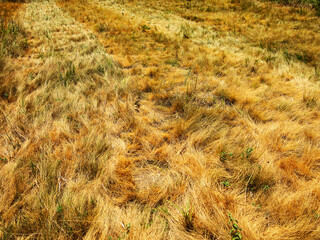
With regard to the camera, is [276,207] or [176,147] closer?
[276,207]

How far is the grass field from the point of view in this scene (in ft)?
3.45

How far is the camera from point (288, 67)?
3213 millimetres

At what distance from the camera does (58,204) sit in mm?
1093

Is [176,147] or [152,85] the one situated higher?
[152,85]

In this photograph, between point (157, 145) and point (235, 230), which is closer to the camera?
point (235, 230)

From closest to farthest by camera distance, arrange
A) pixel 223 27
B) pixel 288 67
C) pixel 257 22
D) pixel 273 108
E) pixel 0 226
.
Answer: pixel 0 226, pixel 273 108, pixel 288 67, pixel 223 27, pixel 257 22

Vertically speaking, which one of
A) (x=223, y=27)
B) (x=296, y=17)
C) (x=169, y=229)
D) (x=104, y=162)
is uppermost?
(x=296, y=17)

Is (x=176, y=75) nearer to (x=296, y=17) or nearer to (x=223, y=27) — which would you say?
(x=223, y=27)

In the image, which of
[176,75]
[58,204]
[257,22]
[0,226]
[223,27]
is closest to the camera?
[0,226]

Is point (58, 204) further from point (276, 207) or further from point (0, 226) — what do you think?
point (276, 207)

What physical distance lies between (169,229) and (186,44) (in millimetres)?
4353

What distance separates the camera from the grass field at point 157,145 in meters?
1.05

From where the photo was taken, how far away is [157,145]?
1.67m

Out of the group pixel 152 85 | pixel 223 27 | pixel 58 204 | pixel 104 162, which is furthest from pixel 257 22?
pixel 58 204
